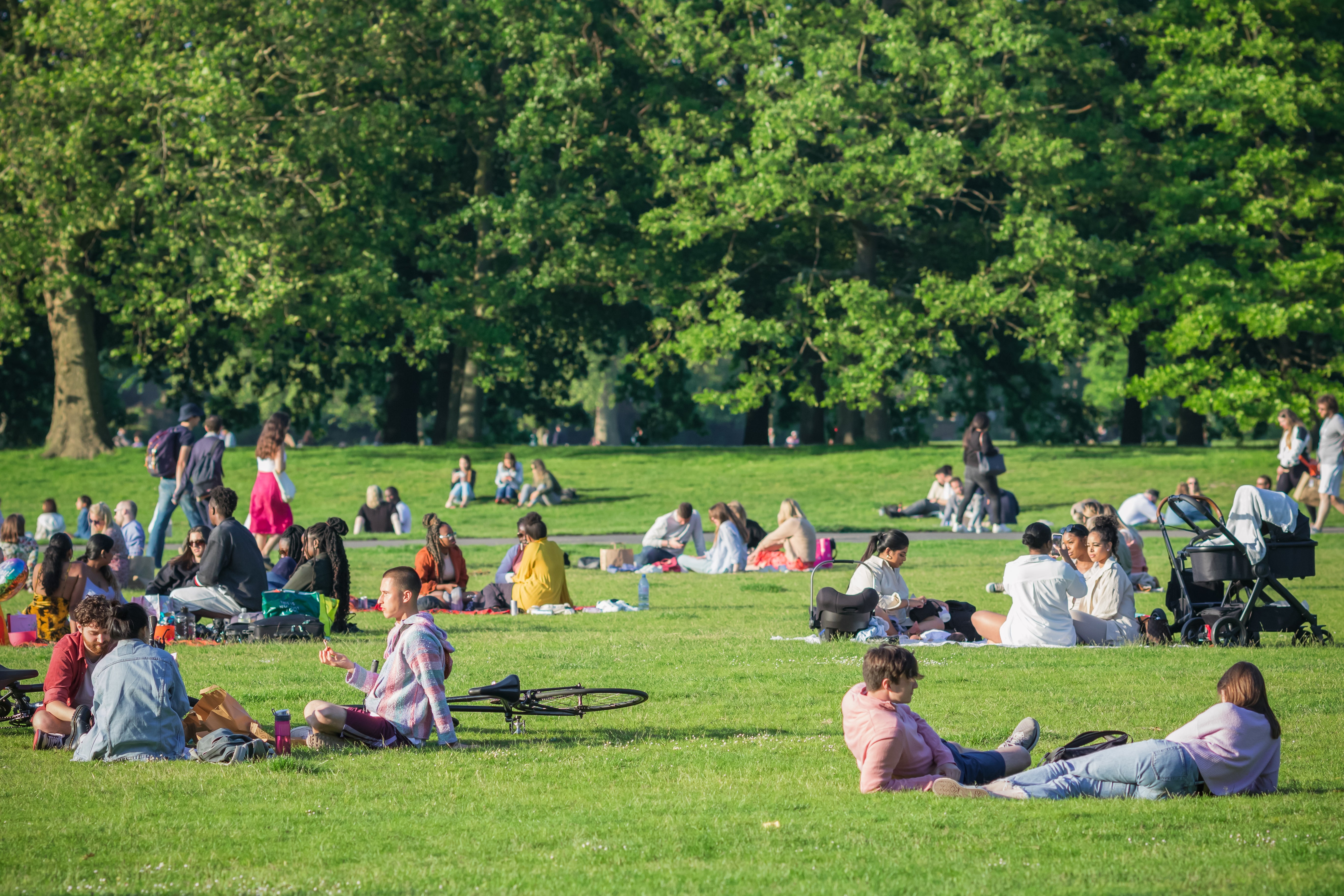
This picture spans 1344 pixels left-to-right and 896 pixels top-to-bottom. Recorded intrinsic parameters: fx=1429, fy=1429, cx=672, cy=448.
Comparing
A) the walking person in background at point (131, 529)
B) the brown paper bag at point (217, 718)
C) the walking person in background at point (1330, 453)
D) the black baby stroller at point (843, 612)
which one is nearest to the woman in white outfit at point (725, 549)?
the black baby stroller at point (843, 612)

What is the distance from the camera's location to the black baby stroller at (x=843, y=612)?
42.3 ft

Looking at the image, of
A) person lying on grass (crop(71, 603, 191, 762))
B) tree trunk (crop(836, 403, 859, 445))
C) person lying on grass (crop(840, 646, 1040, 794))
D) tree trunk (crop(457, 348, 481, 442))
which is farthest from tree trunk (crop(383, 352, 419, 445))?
person lying on grass (crop(840, 646, 1040, 794))

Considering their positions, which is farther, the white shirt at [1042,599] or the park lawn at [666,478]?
the park lawn at [666,478]

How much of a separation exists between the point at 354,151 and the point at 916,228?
15.6 metres

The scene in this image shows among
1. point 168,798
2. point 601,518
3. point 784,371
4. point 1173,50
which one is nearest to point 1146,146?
point 1173,50

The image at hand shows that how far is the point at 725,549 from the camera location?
69.6ft

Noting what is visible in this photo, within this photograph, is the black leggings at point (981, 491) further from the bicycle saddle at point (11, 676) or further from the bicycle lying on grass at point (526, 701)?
the bicycle saddle at point (11, 676)

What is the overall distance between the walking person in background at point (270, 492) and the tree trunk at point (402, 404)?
925 inches

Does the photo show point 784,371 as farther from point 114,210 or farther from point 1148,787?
point 1148,787

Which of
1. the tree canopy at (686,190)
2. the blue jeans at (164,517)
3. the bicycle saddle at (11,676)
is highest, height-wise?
the tree canopy at (686,190)

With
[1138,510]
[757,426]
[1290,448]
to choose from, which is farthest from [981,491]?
[757,426]

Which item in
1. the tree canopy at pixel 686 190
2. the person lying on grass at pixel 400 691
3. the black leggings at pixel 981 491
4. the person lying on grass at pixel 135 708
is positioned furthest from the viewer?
the tree canopy at pixel 686 190

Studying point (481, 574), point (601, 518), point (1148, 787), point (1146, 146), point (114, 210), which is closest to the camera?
point (1148, 787)

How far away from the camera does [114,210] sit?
3331 centimetres
